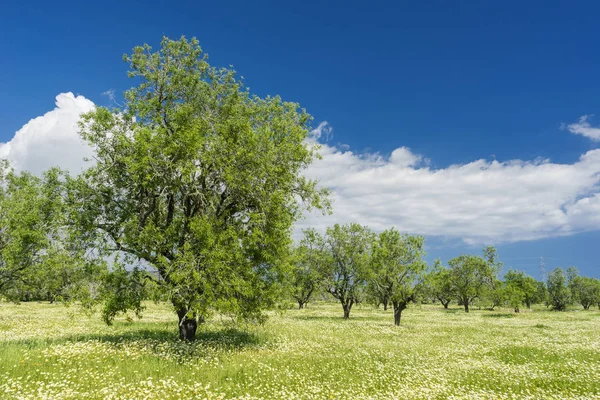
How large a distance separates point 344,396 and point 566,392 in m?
8.92

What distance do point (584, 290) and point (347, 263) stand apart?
104371 mm

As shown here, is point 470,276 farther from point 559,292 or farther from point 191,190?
point 191,190

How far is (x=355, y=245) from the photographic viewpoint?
56.0m

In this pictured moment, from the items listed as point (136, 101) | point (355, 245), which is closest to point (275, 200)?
point (136, 101)

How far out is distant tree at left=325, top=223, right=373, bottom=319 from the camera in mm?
51875

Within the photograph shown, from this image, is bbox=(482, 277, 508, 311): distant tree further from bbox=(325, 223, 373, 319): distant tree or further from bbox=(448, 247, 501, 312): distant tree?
bbox=(325, 223, 373, 319): distant tree

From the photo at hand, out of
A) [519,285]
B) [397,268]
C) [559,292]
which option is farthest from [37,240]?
[559,292]

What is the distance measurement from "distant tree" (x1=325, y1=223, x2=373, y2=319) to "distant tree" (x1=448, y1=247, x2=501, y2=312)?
42.2 metres

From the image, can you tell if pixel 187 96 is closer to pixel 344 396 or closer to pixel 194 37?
pixel 194 37

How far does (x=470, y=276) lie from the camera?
86125 mm

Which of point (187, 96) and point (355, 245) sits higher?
point (187, 96)

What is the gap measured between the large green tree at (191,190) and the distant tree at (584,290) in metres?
131

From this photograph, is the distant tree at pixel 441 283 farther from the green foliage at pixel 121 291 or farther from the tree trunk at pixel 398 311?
the green foliage at pixel 121 291

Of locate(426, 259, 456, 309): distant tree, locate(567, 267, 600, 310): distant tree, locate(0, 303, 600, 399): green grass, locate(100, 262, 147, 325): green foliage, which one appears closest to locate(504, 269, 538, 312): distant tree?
locate(426, 259, 456, 309): distant tree
